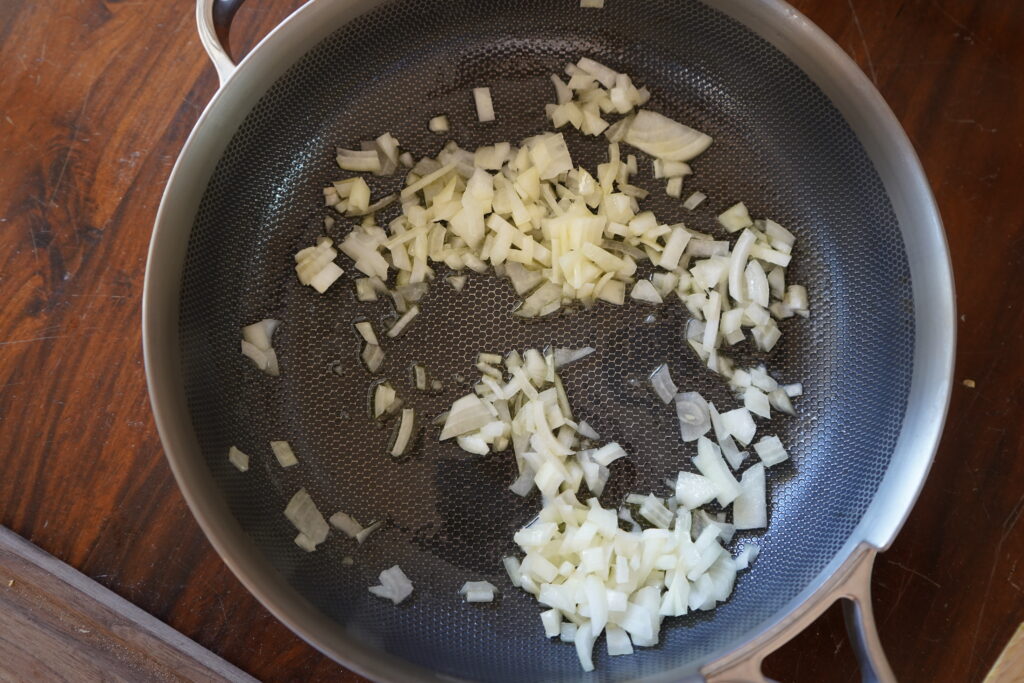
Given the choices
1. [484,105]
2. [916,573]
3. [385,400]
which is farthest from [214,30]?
[916,573]

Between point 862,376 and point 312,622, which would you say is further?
point 862,376

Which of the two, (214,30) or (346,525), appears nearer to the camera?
(214,30)

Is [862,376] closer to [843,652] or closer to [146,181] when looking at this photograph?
[843,652]

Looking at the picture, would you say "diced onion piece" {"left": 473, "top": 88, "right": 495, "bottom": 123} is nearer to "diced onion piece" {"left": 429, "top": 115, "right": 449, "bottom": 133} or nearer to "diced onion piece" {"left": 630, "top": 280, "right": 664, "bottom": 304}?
"diced onion piece" {"left": 429, "top": 115, "right": 449, "bottom": 133}

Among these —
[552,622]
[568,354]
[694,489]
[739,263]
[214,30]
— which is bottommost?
[552,622]

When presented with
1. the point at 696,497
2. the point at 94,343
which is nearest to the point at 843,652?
the point at 696,497

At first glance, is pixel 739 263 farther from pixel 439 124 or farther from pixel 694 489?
pixel 439 124
